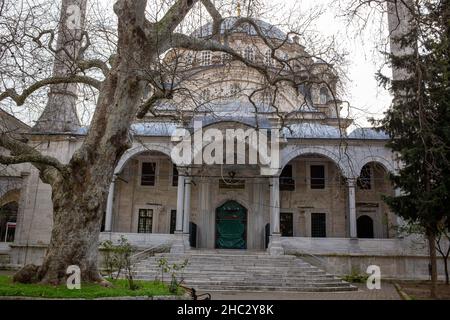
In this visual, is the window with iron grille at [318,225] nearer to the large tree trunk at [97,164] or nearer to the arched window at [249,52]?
the arched window at [249,52]

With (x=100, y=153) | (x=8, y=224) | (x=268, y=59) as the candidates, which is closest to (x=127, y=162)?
(x=268, y=59)

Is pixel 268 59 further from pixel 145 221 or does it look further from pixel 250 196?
pixel 145 221

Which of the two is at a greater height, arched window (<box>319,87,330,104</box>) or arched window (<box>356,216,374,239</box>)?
arched window (<box>319,87,330,104</box>)

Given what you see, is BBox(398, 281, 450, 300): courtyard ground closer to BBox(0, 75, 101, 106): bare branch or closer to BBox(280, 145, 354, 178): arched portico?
BBox(280, 145, 354, 178): arched portico

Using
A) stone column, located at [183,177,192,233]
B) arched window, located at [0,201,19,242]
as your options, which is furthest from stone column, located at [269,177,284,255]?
arched window, located at [0,201,19,242]

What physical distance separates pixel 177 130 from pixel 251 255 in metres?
7.75

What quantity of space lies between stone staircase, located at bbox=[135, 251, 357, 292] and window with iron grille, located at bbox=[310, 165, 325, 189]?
6.48 metres

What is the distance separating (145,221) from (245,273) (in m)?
9.66

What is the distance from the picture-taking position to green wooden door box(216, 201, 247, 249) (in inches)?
973

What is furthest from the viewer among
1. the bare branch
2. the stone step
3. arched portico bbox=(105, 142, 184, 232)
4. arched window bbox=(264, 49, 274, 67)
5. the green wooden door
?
the green wooden door
